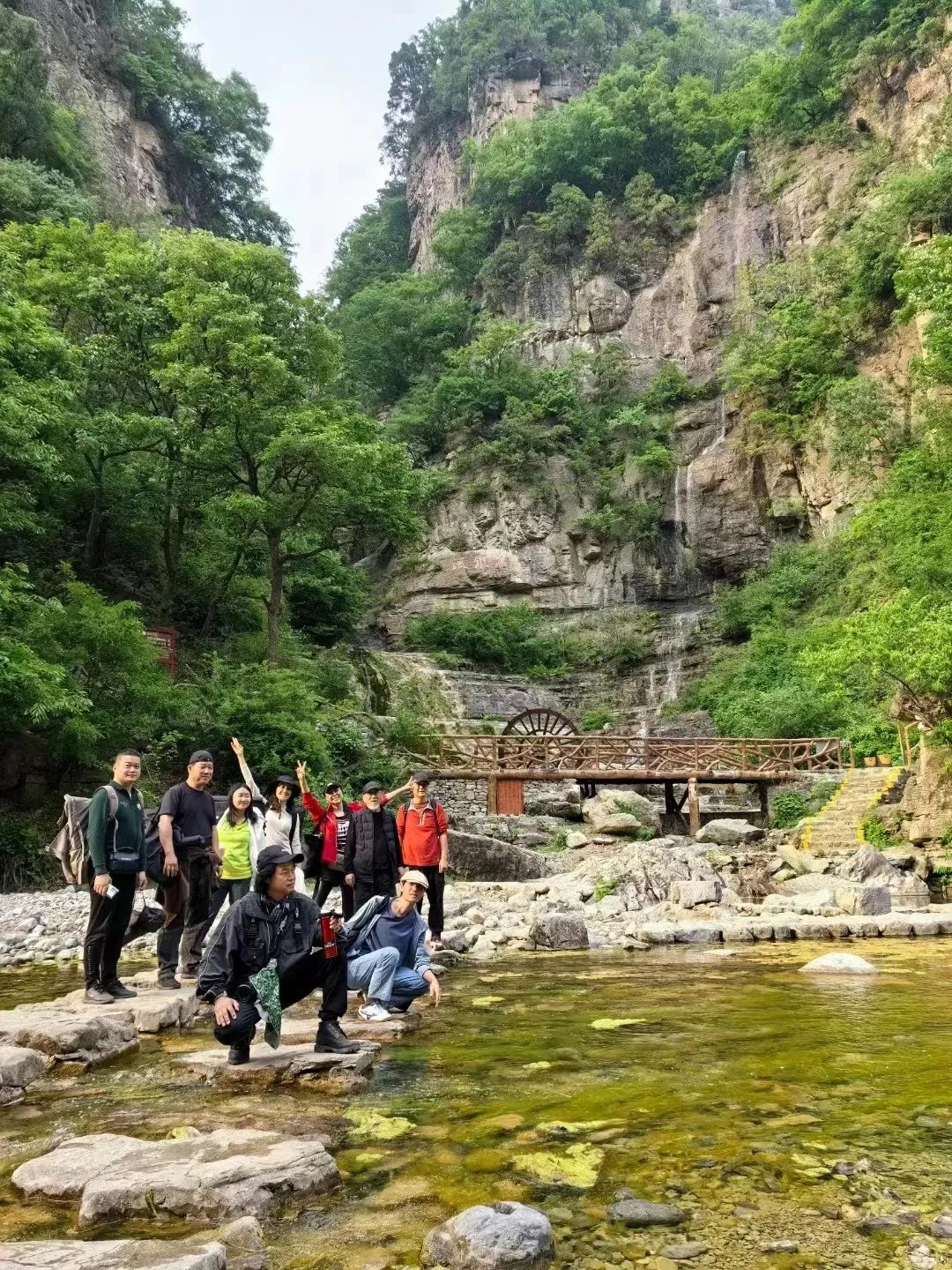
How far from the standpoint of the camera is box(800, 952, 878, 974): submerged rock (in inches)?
266

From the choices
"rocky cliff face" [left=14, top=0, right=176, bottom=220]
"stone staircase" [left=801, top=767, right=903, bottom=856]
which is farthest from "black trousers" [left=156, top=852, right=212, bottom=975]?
"rocky cliff face" [left=14, top=0, right=176, bottom=220]

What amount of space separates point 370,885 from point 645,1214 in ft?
13.8

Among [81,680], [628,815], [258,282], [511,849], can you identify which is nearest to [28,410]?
[81,680]

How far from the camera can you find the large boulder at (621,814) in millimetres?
17016

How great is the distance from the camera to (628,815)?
1748 centimetres

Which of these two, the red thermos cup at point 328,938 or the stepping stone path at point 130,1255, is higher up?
the red thermos cup at point 328,938

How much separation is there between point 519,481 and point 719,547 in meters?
8.17

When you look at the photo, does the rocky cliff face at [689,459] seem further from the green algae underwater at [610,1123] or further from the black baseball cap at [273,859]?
the black baseball cap at [273,859]

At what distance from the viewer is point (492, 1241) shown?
226 cm

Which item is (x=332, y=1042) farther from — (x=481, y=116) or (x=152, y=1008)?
(x=481, y=116)

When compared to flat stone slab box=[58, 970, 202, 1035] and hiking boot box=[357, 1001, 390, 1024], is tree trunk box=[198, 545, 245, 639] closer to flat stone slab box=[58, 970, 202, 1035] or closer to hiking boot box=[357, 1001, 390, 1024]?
flat stone slab box=[58, 970, 202, 1035]

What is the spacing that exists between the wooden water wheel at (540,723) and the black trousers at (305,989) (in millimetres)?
19389

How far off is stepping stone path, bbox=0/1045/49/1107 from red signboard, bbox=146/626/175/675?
13.9 metres

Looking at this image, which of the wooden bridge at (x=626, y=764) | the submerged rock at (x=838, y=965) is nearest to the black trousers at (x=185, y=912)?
the submerged rock at (x=838, y=965)
